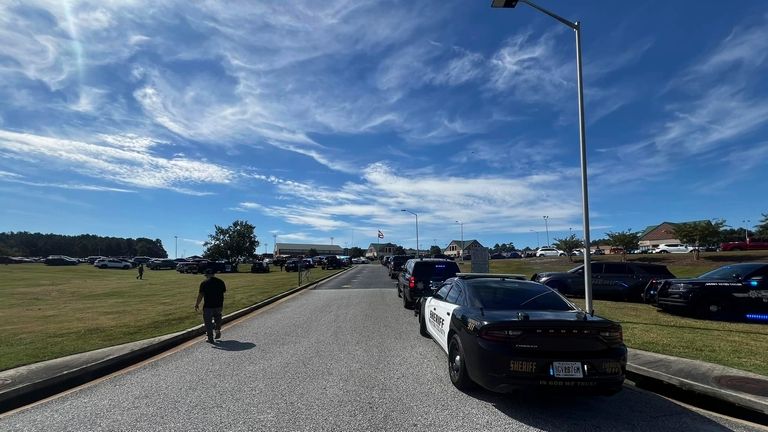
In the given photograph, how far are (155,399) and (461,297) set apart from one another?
4.25 meters

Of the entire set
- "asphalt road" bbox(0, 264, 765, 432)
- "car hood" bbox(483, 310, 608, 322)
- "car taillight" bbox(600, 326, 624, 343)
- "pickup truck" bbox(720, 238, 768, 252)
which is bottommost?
"asphalt road" bbox(0, 264, 765, 432)

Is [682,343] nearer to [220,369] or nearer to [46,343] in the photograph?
[220,369]

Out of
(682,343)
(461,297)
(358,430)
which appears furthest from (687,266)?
(358,430)

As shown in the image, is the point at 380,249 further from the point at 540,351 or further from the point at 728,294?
the point at 540,351

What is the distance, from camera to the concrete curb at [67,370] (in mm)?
6086

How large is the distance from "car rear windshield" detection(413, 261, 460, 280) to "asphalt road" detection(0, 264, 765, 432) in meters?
7.03

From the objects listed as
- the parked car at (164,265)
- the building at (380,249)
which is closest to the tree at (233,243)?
the parked car at (164,265)

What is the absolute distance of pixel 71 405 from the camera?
18.7 ft

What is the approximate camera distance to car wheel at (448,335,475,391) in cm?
586

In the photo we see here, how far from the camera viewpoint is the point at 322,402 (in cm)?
554

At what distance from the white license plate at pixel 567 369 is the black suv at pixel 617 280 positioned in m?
13.8

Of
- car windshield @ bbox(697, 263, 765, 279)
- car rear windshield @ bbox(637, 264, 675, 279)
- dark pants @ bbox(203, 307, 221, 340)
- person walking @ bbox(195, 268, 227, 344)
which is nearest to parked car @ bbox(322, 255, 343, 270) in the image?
car rear windshield @ bbox(637, 264, 675, 279)

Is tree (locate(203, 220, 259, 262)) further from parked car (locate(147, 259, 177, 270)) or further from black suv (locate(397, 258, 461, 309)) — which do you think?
black suv (locate(397, 258, 461, 309))

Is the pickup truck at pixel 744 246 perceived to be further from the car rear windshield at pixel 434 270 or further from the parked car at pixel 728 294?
the car rear windshield at pixel 434 270
